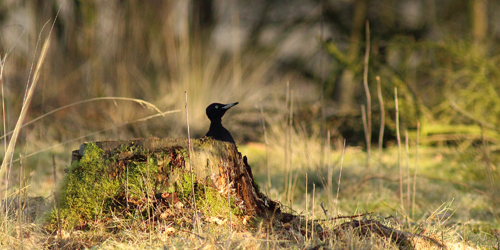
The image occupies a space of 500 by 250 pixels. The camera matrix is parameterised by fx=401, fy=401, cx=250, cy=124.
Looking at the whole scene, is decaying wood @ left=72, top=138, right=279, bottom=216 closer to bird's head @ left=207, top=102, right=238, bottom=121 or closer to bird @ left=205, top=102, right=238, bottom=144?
bird @ left=205, top=102, right=238, bottom=144

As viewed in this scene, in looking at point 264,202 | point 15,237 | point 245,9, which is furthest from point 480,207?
point 245,9

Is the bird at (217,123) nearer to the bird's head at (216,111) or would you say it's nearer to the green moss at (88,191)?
the bird's head at (216,111)

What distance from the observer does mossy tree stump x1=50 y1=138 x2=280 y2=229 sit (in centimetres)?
176

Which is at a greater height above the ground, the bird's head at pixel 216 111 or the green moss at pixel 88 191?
the bird's head at pixel 216 111

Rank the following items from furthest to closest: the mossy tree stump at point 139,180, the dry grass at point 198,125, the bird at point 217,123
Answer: the dry grass at point 198,125, the bird at point 217,123, the mossy tree stump at point 139,180

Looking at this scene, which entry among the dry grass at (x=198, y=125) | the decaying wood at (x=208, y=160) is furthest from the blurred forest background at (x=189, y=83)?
the decaying wood at (x=208, y=160)

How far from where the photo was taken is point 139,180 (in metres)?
1.77

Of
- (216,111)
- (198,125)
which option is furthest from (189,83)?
(216,111)

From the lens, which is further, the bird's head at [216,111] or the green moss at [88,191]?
the bird's head at [216,111]

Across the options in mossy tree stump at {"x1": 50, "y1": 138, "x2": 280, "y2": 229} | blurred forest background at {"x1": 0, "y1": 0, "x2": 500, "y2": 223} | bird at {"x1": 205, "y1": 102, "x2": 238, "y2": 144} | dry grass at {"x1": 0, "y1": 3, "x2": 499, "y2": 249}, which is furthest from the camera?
blurred forest background at {"x1": 0, "y1": 0, "x2": 500, "y2": 223}

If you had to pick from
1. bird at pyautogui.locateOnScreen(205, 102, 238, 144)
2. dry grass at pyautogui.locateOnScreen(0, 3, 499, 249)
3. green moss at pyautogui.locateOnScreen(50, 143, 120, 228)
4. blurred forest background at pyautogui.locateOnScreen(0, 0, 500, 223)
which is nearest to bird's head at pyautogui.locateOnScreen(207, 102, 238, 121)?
bird at pyautogui.locateOnScreen(205, 102, 238, 144)

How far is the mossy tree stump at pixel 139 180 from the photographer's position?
1763 mm

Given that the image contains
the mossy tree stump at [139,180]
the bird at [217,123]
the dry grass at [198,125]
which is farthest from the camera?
the dry grass at [198,125]

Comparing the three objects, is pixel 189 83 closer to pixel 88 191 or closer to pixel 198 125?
pixel 198 125
